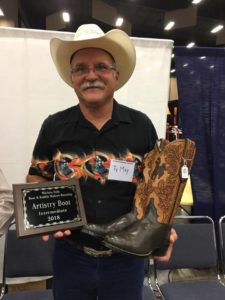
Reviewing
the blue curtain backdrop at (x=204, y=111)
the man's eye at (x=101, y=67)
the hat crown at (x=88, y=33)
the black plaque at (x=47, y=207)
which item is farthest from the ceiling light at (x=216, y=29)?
the black plaque at (x=47, y=207)

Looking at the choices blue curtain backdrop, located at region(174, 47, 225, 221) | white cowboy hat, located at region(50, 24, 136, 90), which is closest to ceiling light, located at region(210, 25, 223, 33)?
blue curtain backdrop, located at region(174, 47, 225, 221)

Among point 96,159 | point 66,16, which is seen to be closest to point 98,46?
point 96,159

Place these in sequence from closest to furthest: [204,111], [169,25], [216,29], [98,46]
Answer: [98,46]
[204,111]
[169,25]
[216,29]

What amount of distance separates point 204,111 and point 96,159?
1319mm

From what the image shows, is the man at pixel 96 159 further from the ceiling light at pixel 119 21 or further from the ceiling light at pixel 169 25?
the ceiling light at pixel 169 25

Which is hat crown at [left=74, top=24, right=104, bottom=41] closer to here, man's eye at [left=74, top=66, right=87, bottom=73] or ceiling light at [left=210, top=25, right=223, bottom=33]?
man's eye at [left=74, top=66, right=87, bottom=73]

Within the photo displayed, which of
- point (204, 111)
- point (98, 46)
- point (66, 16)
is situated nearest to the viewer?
point (98, 46)

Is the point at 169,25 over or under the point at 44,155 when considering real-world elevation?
over

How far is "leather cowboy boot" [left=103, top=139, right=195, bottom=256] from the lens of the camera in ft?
3.47

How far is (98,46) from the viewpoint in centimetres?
118

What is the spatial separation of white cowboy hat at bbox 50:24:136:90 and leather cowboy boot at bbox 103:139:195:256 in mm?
428

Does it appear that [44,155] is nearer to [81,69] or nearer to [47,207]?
[47,207]

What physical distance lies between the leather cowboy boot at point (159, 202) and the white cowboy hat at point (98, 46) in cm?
43

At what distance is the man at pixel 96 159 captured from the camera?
1167 mm
